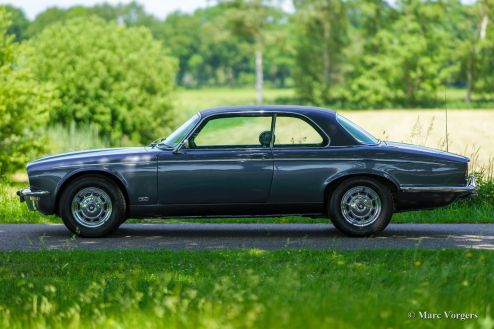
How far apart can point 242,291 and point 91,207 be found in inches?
236

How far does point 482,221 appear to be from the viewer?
13.3 m

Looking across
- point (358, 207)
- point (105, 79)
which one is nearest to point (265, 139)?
point (358, 207)

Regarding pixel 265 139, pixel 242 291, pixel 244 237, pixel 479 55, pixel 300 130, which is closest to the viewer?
pixel 242 291

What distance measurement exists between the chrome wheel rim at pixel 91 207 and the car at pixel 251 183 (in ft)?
0.04

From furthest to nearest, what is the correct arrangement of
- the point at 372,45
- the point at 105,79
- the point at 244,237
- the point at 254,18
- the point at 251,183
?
the point at 254,18 < the point at 372,45 < the point at 105,79 < the point at 244,237 < the point at 251,183

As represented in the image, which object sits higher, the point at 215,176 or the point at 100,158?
the point at 100,158

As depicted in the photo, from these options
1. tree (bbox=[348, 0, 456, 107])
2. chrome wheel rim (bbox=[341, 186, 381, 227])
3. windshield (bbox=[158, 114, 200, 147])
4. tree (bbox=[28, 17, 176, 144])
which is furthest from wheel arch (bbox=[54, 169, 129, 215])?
tree (bbox=[348, 0, 456, 107])

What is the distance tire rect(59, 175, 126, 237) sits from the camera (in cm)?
1148

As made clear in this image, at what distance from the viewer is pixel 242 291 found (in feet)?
19.1

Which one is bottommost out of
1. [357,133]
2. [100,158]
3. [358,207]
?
[358,207]

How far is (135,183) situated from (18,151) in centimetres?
2052

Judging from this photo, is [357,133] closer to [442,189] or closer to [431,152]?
[431,152]

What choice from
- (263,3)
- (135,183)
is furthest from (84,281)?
(263,3)

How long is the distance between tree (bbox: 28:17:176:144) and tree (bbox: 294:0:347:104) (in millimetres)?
39355
